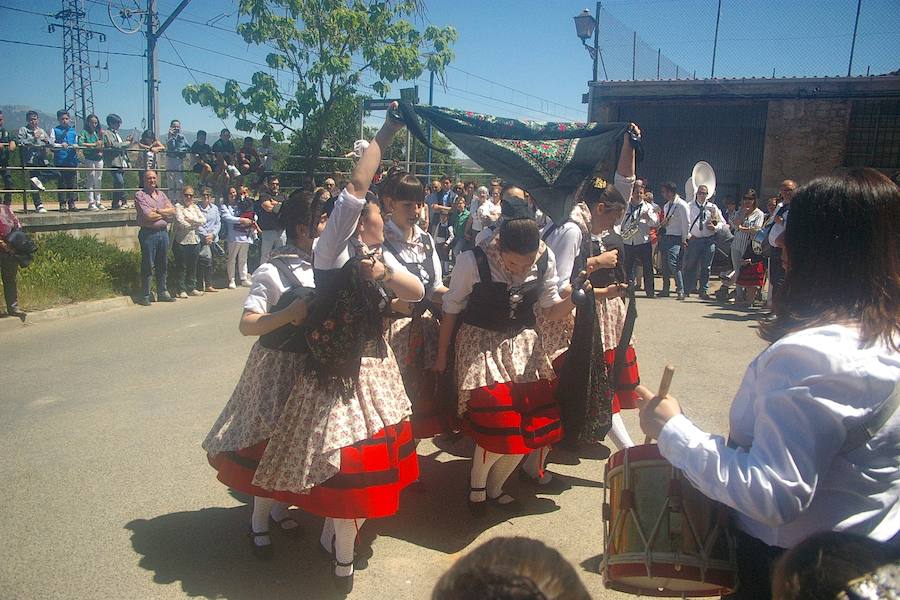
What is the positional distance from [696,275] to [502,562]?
12207 millimetres

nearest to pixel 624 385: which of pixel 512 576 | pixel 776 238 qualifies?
pixel 512 576

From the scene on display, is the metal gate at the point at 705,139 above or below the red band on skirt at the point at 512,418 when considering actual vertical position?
above

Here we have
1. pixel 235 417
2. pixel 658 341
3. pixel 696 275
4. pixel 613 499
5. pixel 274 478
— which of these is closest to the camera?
pixel 613 499

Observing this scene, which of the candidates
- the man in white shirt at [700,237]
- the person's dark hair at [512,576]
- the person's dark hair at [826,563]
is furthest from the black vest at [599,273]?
the man in white shirt at [700,237]

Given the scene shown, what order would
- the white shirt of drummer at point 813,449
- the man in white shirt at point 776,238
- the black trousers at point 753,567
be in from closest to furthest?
the white shirt of drummer at point 813,449 < the black trousers at point 753,567 < the man in white shirt at point 776,238

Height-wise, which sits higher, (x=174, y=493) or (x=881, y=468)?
(x=881, y=468)

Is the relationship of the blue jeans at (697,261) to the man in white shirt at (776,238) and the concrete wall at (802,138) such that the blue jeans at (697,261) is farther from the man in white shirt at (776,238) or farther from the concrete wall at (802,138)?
the concrete wall at (802,138)

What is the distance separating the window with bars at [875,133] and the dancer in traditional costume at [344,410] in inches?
703

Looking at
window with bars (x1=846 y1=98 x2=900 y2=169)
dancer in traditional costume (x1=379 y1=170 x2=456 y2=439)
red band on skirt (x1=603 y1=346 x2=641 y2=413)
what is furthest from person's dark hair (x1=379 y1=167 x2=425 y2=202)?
window with bars (x1=846 y1=98 x2=900 y2=169)

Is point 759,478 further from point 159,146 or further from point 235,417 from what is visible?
point 159,146

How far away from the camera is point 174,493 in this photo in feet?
14.3

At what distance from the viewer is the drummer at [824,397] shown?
1.53 metres

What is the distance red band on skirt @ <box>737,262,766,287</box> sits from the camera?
11.5m

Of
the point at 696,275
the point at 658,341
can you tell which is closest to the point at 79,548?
the point at 658,341
